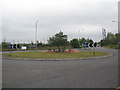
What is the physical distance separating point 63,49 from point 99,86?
23.7m

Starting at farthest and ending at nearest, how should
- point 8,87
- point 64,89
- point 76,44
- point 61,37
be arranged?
point 76,44 < point 61,37 < point 8,87 < point 64,89

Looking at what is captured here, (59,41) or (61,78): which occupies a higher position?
(59,41)

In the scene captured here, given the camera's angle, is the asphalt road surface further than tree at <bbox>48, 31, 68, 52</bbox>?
No

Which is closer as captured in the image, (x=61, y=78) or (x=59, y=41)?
(x=61, y=78)

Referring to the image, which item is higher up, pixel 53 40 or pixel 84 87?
pixel 53 40

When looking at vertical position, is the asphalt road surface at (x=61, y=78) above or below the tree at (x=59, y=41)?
below

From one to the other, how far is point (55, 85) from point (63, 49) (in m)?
23.5

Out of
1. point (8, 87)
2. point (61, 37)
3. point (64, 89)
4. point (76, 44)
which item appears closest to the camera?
point (64, 89)

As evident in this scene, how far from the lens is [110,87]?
199 inches

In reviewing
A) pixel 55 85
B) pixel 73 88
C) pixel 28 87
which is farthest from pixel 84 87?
pixel 28 87

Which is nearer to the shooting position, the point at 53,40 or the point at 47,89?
the point at 47,89

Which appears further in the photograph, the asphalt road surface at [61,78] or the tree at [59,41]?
the tree at [59,41]

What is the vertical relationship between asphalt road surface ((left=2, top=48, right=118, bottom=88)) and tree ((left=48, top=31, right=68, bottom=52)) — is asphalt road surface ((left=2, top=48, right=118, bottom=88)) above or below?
below

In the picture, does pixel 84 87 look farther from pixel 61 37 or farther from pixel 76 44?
pixel 76 44
